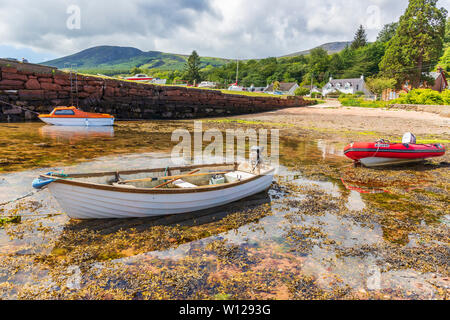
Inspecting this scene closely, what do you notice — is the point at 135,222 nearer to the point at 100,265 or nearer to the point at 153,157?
the point at 100,265

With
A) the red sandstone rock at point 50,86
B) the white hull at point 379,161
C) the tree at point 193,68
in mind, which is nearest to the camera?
the white hull at point 379,161

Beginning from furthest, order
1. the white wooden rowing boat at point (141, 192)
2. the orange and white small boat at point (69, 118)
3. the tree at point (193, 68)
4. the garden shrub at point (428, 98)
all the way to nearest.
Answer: the tree at point (193, 68)
the garden shrub at point (428, 98)
the orange and white small boat at point (69, 118)
the white wooden rowing boat at point (141, 192)

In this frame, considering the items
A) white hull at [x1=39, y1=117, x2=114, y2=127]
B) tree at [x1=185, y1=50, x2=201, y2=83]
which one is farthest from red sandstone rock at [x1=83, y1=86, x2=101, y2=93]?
tree at [x1=185, y1=50, x2=201, y2=83]

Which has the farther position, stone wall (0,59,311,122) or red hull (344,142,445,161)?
stone wall (0,59,311,122)

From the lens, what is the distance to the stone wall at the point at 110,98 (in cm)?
2219

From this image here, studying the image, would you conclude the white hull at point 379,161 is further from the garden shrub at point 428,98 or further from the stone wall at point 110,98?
the garden shrub at point 428,98

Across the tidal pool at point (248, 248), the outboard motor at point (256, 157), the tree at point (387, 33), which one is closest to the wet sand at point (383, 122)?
the tidal pool at point (248, 248)

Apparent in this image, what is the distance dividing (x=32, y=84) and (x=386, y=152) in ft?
86.5

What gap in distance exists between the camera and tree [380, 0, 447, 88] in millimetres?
50938

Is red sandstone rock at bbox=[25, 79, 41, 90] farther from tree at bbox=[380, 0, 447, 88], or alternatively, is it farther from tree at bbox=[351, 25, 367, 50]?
tree at bbox=[351, 25, 367, 50]

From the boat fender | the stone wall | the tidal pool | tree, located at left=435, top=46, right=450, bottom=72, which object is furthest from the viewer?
tree, located at left=435, top=46, right=450, bottom=72

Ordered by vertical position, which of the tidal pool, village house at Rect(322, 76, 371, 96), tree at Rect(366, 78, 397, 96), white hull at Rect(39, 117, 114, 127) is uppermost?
village house at Rect(322, 76, 371, 96)
